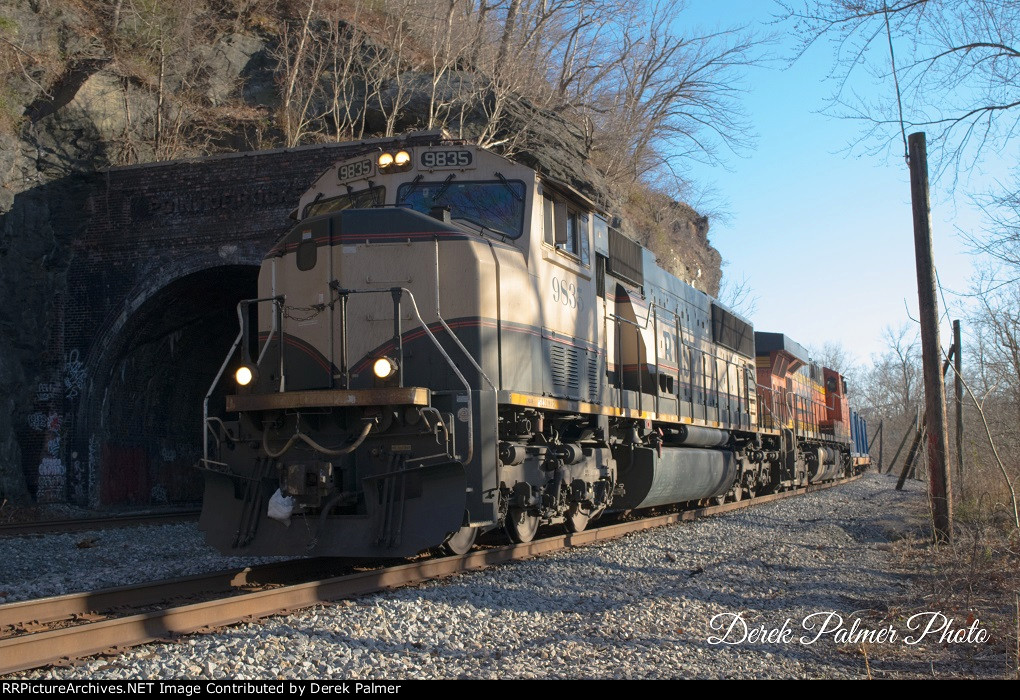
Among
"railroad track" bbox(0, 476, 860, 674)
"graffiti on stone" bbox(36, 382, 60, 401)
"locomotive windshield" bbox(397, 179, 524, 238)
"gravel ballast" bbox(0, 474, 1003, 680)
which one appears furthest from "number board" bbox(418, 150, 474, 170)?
"graffiti on stone" bbox(36, 382, 60, 401)

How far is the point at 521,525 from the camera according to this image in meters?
8.66

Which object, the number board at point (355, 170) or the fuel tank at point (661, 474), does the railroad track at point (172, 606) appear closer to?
the fuel tank at point (661, 474)

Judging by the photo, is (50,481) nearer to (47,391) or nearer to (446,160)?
(47,391)

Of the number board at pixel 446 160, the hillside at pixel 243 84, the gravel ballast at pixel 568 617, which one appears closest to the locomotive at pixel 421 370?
the number board at pixel 446 160

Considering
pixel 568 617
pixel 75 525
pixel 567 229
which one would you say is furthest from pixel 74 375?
pixel 568 617

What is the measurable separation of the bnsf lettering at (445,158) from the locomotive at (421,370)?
0.01 m

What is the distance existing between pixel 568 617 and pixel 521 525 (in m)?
2.80

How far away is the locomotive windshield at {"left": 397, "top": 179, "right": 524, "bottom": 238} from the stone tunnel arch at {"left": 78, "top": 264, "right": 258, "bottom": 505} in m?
8.37

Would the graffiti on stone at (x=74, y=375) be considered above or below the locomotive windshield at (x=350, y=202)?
below

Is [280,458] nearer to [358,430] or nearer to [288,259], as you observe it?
[358,430]

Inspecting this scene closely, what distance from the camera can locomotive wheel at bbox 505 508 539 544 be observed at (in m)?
8.52

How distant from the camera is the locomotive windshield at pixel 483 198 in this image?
7.97 m

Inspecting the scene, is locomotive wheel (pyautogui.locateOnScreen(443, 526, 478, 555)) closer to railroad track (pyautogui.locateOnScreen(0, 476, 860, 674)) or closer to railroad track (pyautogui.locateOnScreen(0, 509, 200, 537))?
railroad track (pyautogui.locateOnScreen(0, 476, 860, 674))

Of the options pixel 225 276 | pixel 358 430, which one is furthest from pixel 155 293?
pixel 358 430
